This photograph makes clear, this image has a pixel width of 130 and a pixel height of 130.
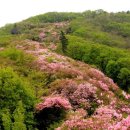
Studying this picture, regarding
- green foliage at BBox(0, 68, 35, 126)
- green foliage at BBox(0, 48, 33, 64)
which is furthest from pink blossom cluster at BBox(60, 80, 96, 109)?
green foliage at BBox(0, 48, 33, 64)

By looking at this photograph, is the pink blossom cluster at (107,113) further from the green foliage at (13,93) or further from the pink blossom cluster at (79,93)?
the green foliage at (13,93)

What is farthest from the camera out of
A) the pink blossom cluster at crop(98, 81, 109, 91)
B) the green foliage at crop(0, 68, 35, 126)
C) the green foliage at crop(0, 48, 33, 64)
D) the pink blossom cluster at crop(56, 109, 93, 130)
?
the green foliage at crop(0, 48, 33, 64)

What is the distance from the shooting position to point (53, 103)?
31609 millimetres

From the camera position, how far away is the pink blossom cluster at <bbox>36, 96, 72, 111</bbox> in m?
31.3

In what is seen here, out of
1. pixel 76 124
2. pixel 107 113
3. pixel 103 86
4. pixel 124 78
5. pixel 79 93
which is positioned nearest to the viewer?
pixel 76 124

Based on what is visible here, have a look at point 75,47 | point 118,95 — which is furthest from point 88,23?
point 118,95

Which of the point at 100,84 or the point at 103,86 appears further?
the point at 100,84

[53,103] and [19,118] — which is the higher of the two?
[19,118]

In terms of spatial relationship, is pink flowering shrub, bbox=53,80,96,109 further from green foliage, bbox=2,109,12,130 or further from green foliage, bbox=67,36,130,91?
green foliage, bbox=67,36,130,91

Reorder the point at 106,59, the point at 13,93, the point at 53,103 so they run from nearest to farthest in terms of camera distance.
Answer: the point at 13,93
the point at 53,103
the point at 106,59

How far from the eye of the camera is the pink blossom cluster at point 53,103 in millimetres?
31323

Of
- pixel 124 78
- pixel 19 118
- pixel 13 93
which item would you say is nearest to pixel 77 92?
pixel 13 93

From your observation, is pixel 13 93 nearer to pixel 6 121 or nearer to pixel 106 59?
pixel 6 121

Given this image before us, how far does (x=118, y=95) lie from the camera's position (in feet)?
135
